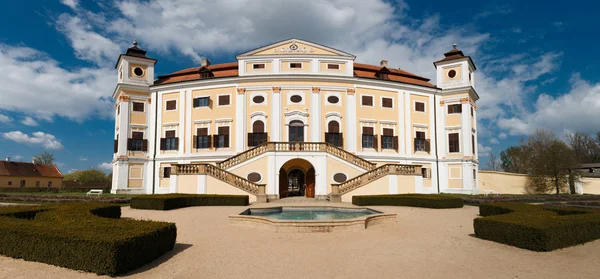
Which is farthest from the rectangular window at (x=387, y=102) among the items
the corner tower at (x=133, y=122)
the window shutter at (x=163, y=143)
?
the corner tower at (x=133, y=122)

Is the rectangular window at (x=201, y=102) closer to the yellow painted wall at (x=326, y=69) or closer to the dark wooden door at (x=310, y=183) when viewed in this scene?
the yellow painted wall at (x=326, y=69)

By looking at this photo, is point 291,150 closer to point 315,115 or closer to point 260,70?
point 315,115

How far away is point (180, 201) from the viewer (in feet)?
59.4

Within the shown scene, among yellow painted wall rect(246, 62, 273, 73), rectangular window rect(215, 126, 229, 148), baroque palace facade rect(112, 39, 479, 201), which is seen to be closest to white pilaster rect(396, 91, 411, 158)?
baroque palace facade rect(112, 39, 479, 201)

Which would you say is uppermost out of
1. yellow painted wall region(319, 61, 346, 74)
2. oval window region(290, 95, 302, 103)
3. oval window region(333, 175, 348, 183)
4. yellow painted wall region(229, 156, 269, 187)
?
yellow painted wall region(319, 61, 346, 74)

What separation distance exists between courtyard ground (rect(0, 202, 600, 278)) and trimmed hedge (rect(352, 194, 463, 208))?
24.4 feet

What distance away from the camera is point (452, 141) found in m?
33.2

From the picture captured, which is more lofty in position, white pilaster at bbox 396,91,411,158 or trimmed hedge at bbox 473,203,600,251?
white pilaster at bbox 396,91,411,158

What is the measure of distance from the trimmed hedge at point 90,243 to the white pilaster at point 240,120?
72.9 ft

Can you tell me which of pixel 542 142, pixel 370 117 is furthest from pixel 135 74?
pixel 542 142

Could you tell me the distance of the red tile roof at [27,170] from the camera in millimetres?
54312

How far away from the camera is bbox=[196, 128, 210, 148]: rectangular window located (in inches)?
1240

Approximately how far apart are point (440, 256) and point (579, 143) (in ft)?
225

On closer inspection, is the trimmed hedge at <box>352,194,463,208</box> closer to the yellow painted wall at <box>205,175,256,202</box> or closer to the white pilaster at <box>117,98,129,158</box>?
the yellow painted wall at <box>205,175,256,202</box>
